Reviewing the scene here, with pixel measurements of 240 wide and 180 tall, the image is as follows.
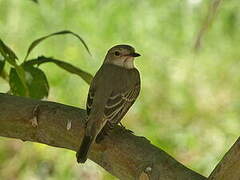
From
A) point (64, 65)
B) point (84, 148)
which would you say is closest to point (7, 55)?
point (64, 65)

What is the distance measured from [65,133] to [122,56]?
1.39 meters

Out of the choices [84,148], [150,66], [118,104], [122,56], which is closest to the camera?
[84,148]

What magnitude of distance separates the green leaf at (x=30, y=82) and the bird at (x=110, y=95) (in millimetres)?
240

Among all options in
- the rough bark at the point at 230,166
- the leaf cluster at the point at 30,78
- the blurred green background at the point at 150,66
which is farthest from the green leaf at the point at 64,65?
the blurred green background at the point at 150,66

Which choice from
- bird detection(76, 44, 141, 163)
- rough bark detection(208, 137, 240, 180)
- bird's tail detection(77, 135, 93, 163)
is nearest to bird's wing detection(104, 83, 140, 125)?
bird detection(76, 44, 141, 163)

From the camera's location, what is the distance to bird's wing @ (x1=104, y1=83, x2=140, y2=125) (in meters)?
3.41

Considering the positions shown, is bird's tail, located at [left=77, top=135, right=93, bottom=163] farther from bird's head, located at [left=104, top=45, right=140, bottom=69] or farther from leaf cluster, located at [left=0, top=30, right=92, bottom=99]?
bird's head, located at [left=104, top=45, right=140, bottom=69]

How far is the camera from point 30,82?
3078 mm

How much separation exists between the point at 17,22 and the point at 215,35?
5.98 feet

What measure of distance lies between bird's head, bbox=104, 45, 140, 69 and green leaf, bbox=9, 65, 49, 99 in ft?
3.49

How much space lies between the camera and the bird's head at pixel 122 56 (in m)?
4.15

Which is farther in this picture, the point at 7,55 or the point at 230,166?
the point at 7,55

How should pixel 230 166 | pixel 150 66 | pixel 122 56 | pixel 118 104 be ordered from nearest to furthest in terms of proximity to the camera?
1. pixel 230 166
2. pixel 118 104
3. pixel 122 56
4. pixel 150 66

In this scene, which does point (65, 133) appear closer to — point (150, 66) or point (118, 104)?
point (118, 104)
